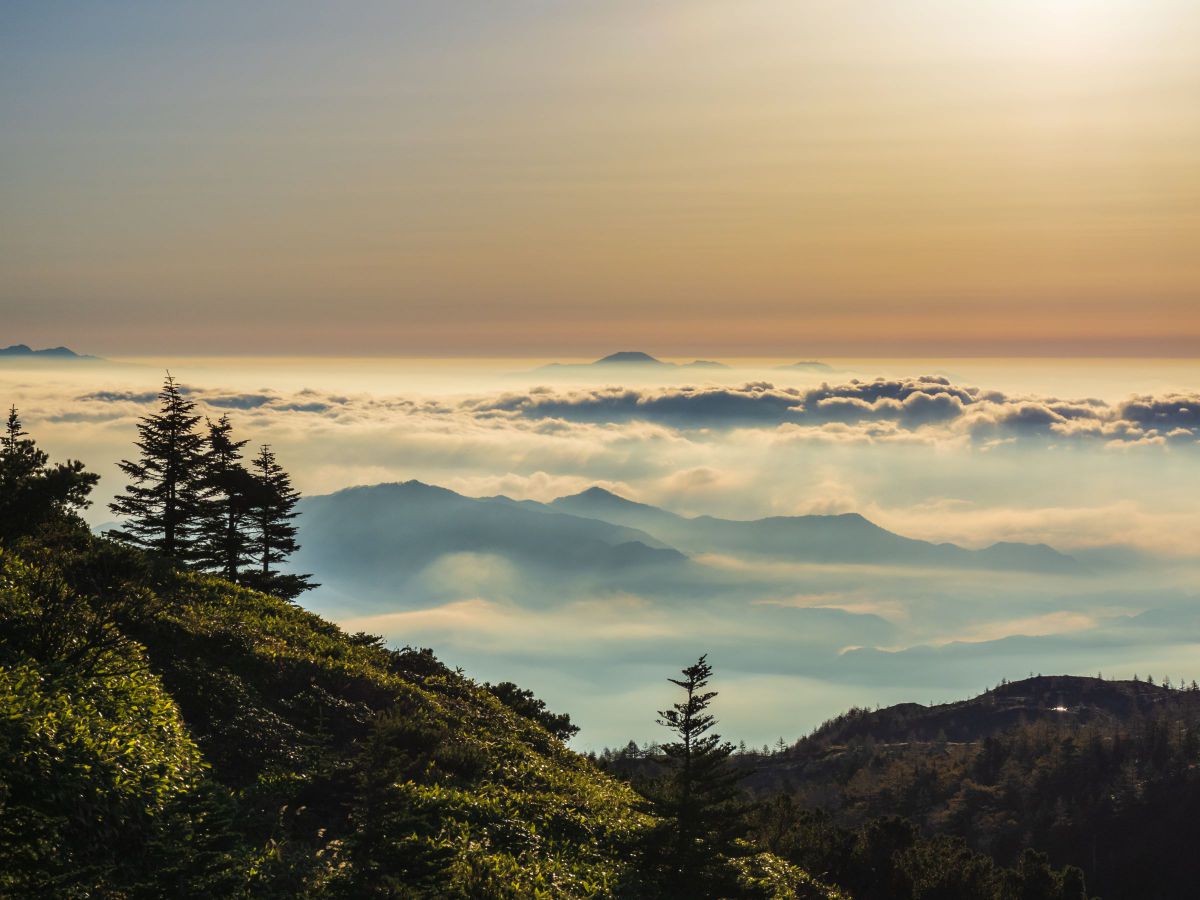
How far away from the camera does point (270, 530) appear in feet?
196

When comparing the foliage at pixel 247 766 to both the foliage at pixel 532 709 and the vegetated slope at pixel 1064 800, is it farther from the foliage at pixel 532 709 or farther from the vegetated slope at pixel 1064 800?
the vegetated slope at pixel 1064 800

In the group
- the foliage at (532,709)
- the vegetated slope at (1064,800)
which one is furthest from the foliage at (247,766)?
the vegetated slope at (1064,800)

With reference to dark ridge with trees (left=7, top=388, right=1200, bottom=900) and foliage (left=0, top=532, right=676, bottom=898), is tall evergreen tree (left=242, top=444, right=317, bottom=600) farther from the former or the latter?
foliage (left=0, top=532, right=676, bottom=898)

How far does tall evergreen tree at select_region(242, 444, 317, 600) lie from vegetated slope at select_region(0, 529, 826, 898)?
55.2 ft

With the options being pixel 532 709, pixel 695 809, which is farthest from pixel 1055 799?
pixel 695 809

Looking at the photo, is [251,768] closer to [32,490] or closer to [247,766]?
[247,766]

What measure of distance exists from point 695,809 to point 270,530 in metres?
41.7

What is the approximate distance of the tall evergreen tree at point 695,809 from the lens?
24.5 m

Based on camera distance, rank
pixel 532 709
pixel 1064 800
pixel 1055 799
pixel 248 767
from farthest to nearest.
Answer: pixel 1055 799 < pixel 1064 800 < pixel 532 709 < pixel 248 767

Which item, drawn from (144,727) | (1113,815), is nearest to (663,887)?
(144,727)

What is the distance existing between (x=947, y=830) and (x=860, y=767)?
5142 centimetres

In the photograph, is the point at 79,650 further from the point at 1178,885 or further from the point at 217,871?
the point at 1178,885

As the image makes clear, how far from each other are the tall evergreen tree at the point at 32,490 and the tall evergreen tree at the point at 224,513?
19754 millimetres

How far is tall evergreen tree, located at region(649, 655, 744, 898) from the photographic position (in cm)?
2448
